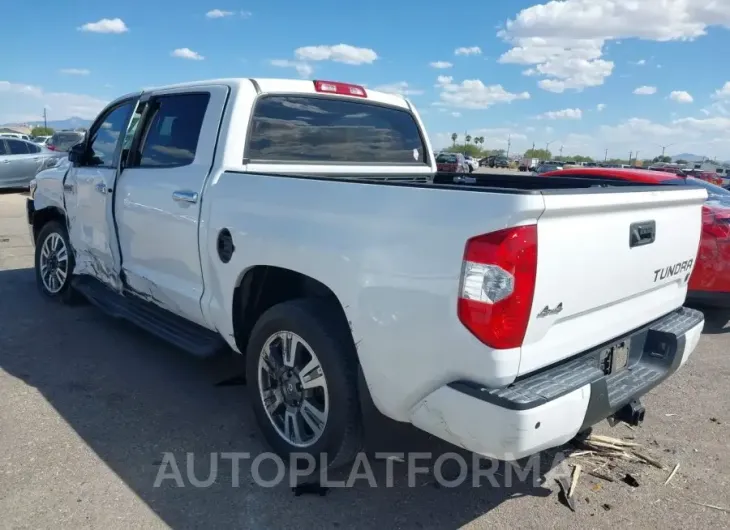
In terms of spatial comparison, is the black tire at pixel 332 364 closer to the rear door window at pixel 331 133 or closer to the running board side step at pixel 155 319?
the running board side step at pixel 155 319

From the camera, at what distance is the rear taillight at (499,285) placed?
86.7 inches

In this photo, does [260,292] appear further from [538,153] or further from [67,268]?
[538,153]

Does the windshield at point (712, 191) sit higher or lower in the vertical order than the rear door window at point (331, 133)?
lower

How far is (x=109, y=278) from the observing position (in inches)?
195

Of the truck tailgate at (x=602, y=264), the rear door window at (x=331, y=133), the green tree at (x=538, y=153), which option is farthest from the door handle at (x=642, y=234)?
the green tree at (x=538, y=153)

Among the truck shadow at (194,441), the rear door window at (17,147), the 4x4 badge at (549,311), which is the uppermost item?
the rear door window at (17,147)

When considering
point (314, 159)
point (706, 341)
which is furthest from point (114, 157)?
point (706, 341)

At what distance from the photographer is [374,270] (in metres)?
2.55

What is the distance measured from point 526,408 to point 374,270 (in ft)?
2.66

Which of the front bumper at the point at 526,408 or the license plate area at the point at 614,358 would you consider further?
the license plate area at the point at 614,358

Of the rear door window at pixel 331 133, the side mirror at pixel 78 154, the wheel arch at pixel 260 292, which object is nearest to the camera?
the wheel arch at pixel 260 292

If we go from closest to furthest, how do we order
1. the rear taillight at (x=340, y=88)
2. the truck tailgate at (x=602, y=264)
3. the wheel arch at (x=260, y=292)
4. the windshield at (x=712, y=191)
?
the truck tailgate at (x=602, y=264) → the wheel arch at (x=260, y=292) → the rear taillight at (x=340, y=88) → the windshield at (x=712, y=191)

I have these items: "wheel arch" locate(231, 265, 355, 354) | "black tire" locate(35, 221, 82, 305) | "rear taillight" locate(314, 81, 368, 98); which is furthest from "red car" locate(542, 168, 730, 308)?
"black tire" locate(35, 221, 82, 305)

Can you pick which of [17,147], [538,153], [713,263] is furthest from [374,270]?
[538,153]
